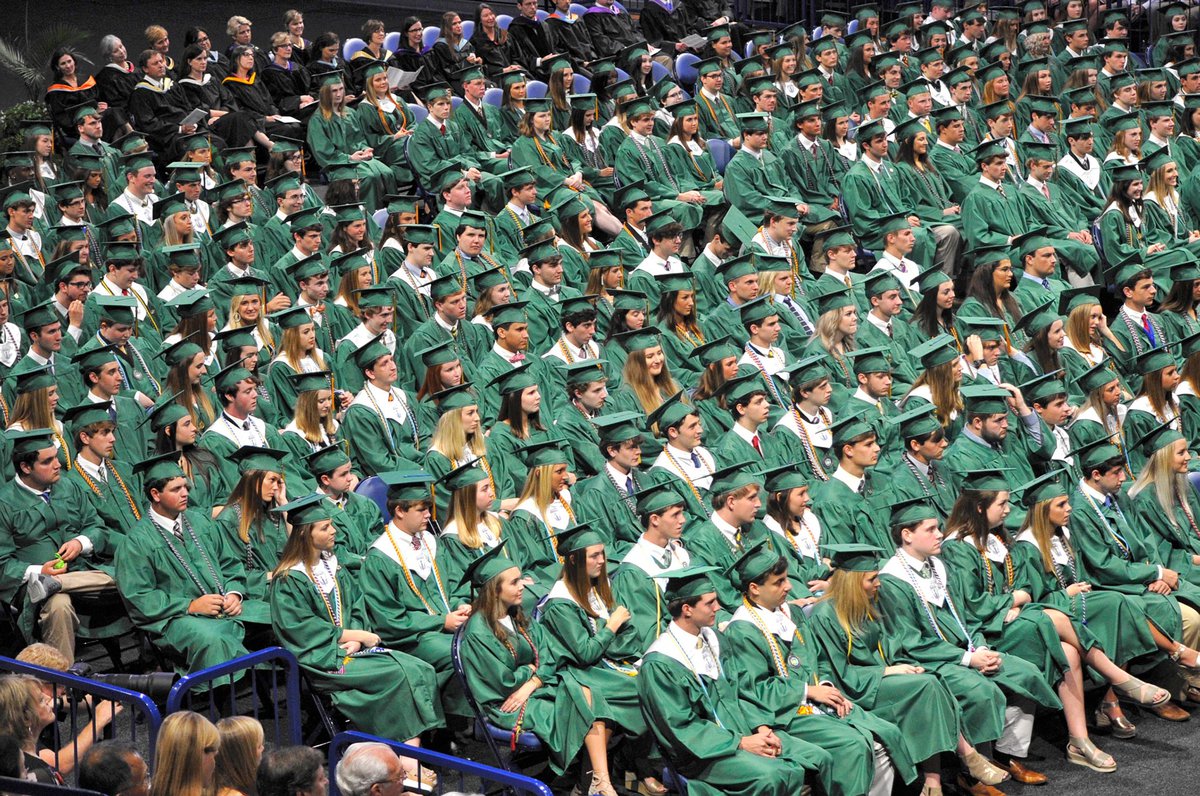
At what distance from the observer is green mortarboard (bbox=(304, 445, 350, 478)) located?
7070mm

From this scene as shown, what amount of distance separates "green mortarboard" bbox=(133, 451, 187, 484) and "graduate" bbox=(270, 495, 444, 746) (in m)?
0.66

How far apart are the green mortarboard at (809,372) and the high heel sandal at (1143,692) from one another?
2078 mm

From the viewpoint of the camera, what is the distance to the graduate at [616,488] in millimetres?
7207

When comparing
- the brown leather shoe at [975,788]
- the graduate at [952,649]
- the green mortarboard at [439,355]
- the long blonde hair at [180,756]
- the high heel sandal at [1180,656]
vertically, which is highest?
the long blonde hair at [180,756]

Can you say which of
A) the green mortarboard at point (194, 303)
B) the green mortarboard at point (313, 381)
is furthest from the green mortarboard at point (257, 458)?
the green mortarboard at point (194, 303)

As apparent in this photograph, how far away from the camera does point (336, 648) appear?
611 centimetres

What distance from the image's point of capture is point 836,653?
6211 millimetres

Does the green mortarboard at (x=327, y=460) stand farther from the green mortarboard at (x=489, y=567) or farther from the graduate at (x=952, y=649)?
the graduate at (x=952, y=649)

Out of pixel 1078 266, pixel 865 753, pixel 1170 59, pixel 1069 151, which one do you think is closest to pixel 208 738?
pixel 865 753

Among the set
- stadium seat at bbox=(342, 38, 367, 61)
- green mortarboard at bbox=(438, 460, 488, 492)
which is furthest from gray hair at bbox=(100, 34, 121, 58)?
green mortarboard at bbox=(438, 460, 488, 492)

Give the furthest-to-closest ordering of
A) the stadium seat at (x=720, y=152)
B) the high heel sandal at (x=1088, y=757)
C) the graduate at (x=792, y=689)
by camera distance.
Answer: the stadium seat at (x=720, y=152), the high heel sandal at (x=1088, y=757), the graduate at (x=792, y=689)

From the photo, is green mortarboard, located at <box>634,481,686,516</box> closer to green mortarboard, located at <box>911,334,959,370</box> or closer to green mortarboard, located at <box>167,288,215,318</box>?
green mortarboard, located at <box>911,334,959,370</box>

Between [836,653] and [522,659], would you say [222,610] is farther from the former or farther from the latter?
[836,653]

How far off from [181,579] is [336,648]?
0.84 meters
